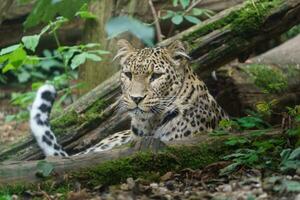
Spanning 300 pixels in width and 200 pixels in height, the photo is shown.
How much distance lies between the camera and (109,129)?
691 cm

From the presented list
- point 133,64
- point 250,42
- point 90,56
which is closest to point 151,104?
point 133,64

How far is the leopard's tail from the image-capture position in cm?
645

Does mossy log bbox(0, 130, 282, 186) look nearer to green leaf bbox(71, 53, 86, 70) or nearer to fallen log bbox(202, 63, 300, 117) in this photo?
green leaf bbox(71, 53, 86, 70)

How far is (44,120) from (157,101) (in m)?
1.17

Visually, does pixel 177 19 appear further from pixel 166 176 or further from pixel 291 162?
pixel 291 162

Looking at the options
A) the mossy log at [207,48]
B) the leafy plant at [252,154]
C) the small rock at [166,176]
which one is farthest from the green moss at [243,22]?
the small rock at [166,176]

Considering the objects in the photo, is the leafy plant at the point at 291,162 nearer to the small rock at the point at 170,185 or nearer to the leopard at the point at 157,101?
the small rock at the point at 170,185

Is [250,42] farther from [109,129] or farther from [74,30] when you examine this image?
[74,30]

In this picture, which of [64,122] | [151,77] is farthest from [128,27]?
[64,122]

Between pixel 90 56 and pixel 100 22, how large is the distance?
149 centimetres

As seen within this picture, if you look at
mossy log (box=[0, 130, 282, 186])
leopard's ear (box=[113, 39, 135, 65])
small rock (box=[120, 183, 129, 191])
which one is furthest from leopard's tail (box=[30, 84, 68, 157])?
small rock (box=[120, 183, 129, 191])

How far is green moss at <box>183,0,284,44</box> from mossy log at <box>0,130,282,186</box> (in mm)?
2122

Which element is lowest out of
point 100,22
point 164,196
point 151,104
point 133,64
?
point 164,196

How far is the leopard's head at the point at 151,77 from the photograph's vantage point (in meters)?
5.99
